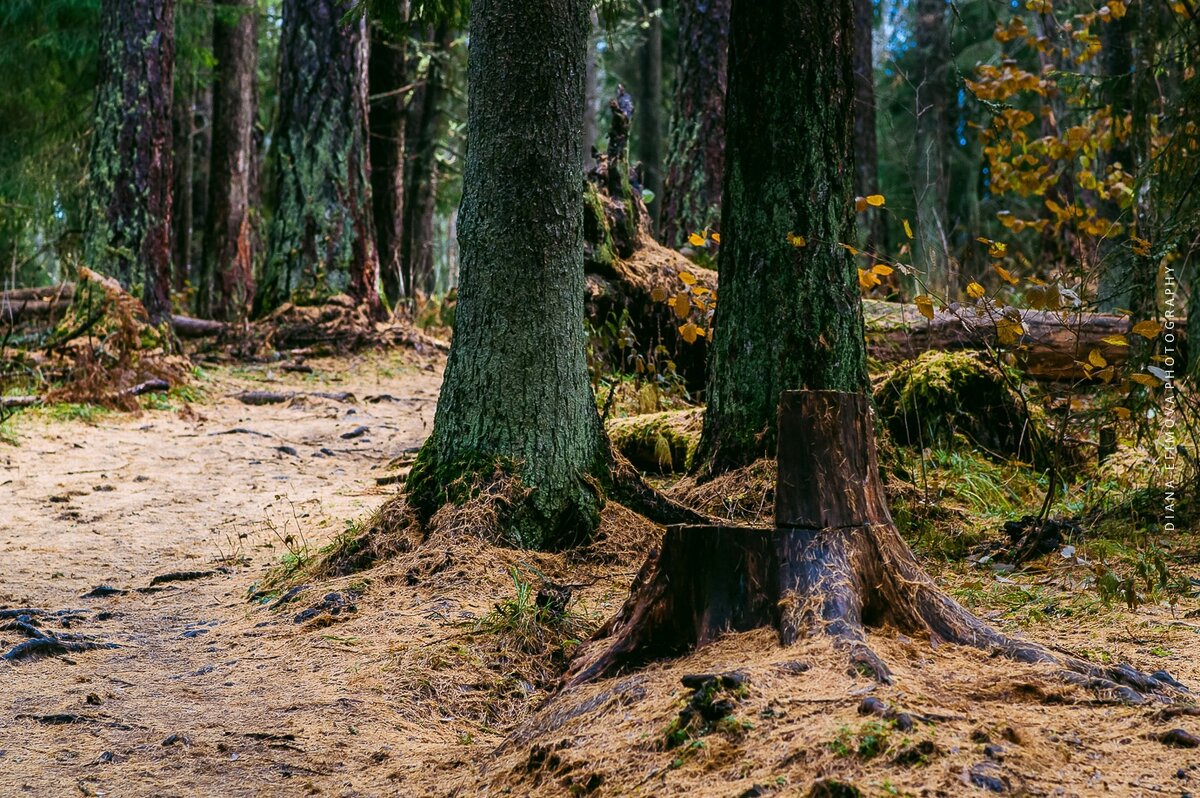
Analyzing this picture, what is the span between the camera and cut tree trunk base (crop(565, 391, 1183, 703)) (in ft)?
10.8

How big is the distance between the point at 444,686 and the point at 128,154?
925cm

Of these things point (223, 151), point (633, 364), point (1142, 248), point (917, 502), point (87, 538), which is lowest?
point (87, 538)

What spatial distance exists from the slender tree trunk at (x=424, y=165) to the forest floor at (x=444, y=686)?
11.3 meters

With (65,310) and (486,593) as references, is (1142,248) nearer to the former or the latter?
(486,593)

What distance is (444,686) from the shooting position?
3984 mm

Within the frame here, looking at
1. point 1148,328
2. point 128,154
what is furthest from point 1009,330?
point 128,154

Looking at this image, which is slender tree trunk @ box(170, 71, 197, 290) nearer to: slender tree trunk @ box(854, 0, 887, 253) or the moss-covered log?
slender tree trunk @ box(854, 0, 887, 253)

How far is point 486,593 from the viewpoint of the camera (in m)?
4.66

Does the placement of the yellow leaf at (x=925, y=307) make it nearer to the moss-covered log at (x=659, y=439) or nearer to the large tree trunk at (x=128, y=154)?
the moss-covered log at (x=659, y=439)

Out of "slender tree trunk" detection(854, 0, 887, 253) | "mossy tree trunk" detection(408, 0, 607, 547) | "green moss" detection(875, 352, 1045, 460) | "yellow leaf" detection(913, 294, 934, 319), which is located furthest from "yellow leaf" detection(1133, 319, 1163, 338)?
"slender tree trunk" detection(854, 0, 887, 253)

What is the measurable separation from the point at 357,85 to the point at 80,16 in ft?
20.3

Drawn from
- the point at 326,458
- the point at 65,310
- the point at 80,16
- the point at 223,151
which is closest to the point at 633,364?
the point at 326,458

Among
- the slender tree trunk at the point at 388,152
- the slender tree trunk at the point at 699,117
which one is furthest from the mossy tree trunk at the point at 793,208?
the slender tree trunk at the point at 388,152

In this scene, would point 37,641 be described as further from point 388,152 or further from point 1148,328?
point 388,152
